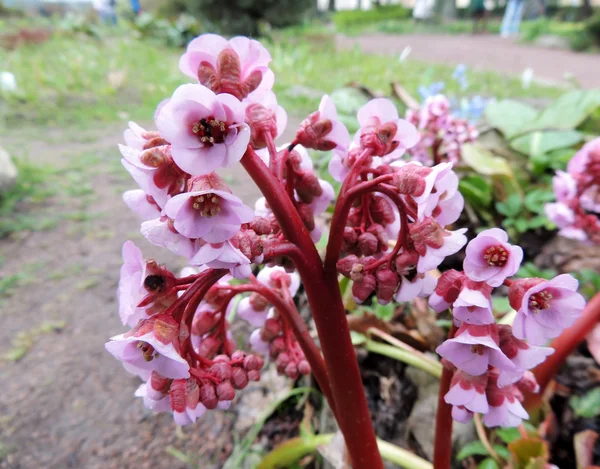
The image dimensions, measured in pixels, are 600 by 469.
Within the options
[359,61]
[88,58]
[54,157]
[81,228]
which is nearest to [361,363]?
Result: [81,228]

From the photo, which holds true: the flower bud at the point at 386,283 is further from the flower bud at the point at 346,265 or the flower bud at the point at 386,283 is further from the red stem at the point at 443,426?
the red stem at the point at 443,426

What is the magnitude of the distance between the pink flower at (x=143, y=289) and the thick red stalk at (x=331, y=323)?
0.15m

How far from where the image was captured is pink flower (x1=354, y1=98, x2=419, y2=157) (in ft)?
1.86

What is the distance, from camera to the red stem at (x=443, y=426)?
640 mm

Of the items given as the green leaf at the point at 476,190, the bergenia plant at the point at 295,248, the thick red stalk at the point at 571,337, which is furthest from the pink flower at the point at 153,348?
the green leaf at the point at 476,190

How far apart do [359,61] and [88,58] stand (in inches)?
137

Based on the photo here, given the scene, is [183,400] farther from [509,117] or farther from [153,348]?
[509,117]

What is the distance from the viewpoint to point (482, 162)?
170 cm

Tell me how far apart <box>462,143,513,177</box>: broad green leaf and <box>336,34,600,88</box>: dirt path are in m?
4.65

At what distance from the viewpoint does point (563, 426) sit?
40.2 inches

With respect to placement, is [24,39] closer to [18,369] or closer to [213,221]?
[18,369]

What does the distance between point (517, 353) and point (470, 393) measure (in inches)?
3.0

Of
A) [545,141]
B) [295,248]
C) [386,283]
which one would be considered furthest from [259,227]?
[545,141]

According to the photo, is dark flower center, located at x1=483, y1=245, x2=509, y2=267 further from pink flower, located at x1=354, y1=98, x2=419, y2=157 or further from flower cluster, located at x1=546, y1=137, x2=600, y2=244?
flower cluster, located at x1=546, y1=137, x2=600, y2=244
